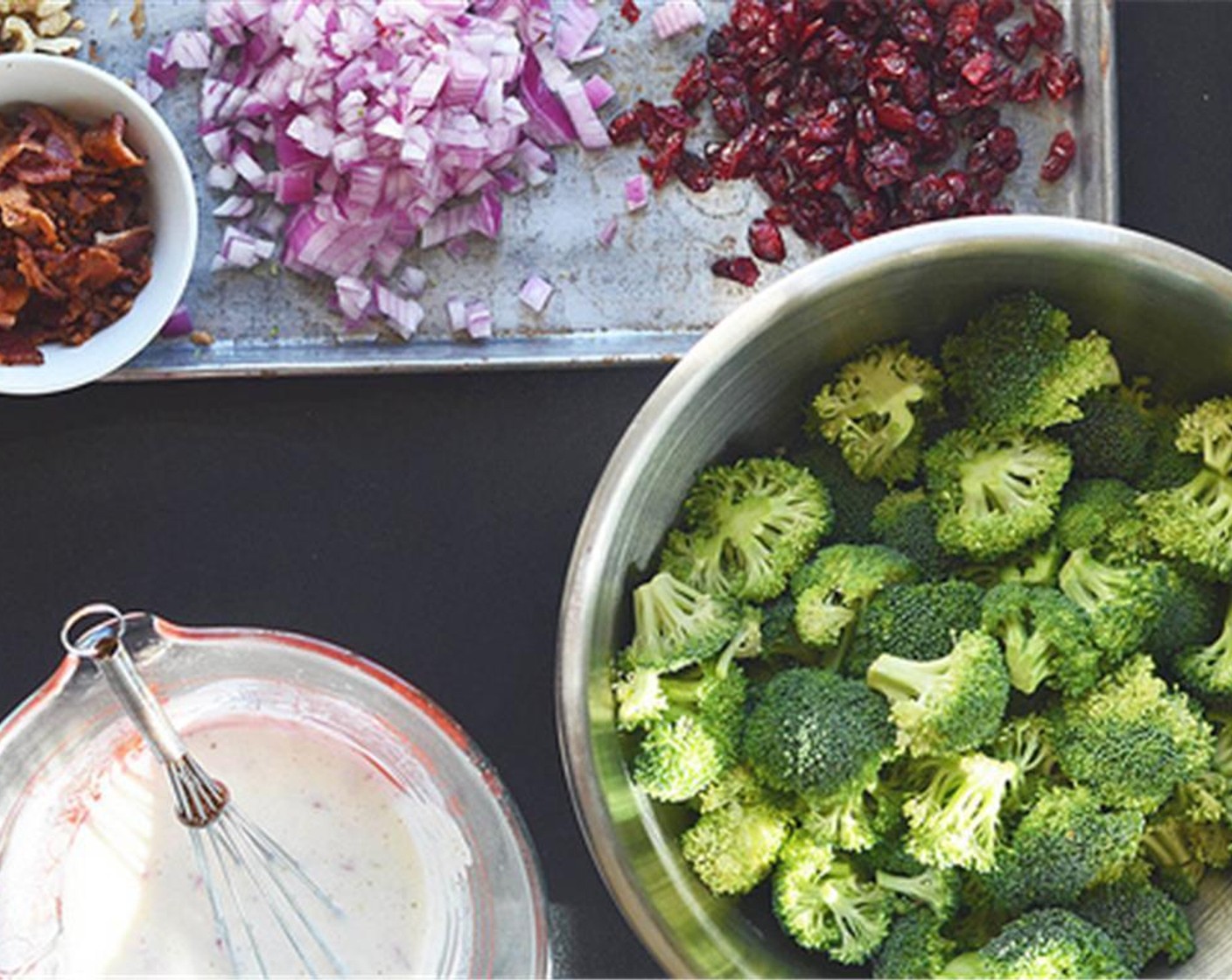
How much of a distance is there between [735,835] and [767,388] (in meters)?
0.39

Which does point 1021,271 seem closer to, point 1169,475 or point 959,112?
point 1169,475

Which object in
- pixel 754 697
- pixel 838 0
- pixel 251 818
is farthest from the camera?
pixel 838 0

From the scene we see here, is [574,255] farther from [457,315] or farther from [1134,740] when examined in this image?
[1134,740]

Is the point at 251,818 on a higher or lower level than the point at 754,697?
lower

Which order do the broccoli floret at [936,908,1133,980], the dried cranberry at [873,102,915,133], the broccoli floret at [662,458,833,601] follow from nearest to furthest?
the broccoli floret at [936,908,1133,980], the broccoli floret at [662,458,833,601], the dried cranberry at [873,102,915,133]

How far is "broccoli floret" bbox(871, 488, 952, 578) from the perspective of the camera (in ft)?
4.96

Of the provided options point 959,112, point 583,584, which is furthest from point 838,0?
point 583,584

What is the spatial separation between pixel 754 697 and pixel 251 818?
1.64ft

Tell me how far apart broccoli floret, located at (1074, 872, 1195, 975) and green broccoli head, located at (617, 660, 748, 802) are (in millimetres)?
339

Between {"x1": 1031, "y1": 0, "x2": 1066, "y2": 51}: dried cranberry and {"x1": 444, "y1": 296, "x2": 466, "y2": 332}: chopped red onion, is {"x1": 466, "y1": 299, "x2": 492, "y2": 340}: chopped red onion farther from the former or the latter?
{"x1": 1031, "y1": 0, "x2": 1066, "y2": 51}: dried cranberry

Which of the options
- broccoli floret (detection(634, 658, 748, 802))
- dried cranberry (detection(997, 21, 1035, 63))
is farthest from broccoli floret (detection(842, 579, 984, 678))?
dried cranberry (detection(997, 21, 1035, 63))

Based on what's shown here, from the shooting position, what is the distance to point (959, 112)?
174 centimetres

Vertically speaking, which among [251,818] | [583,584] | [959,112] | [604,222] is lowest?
[251,818]

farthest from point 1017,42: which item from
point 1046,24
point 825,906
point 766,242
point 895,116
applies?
point 825,906
